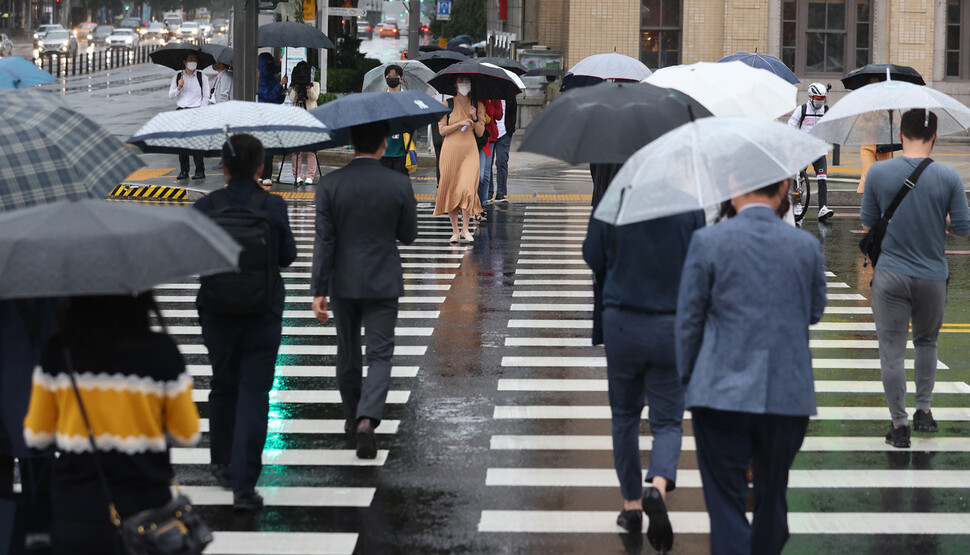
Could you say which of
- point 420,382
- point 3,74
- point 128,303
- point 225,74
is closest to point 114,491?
point 128,303

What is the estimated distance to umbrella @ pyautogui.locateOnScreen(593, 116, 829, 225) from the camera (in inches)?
202

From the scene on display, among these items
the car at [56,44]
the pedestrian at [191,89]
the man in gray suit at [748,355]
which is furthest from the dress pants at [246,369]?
the car at [56,44]

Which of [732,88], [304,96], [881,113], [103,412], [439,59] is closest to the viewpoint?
[103,412]

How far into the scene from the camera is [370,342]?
773 cm

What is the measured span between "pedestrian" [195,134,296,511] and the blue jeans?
5.61 feet

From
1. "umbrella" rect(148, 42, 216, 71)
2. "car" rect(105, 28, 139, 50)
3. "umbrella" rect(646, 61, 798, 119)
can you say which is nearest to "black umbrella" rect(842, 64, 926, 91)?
"umbrella" rect(646, 61, 798, 119)

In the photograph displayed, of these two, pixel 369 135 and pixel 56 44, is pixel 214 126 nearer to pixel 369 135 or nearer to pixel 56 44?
pixel 369 135

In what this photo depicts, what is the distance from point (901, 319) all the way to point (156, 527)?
5184 mm

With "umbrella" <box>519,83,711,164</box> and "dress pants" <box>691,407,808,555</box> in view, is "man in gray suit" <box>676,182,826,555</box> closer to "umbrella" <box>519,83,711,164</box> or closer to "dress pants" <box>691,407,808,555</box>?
"dress pants" <box>691,407,808,555</box>

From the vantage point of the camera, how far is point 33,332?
5.25 m

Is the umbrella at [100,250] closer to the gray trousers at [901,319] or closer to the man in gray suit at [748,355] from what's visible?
the man in gray suit at [748,355]

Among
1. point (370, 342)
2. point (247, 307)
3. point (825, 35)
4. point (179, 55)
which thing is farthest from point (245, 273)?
point (825, 35)

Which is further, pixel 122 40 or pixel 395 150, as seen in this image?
pixel 122 40

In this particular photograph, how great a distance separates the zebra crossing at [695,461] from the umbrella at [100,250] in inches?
107
